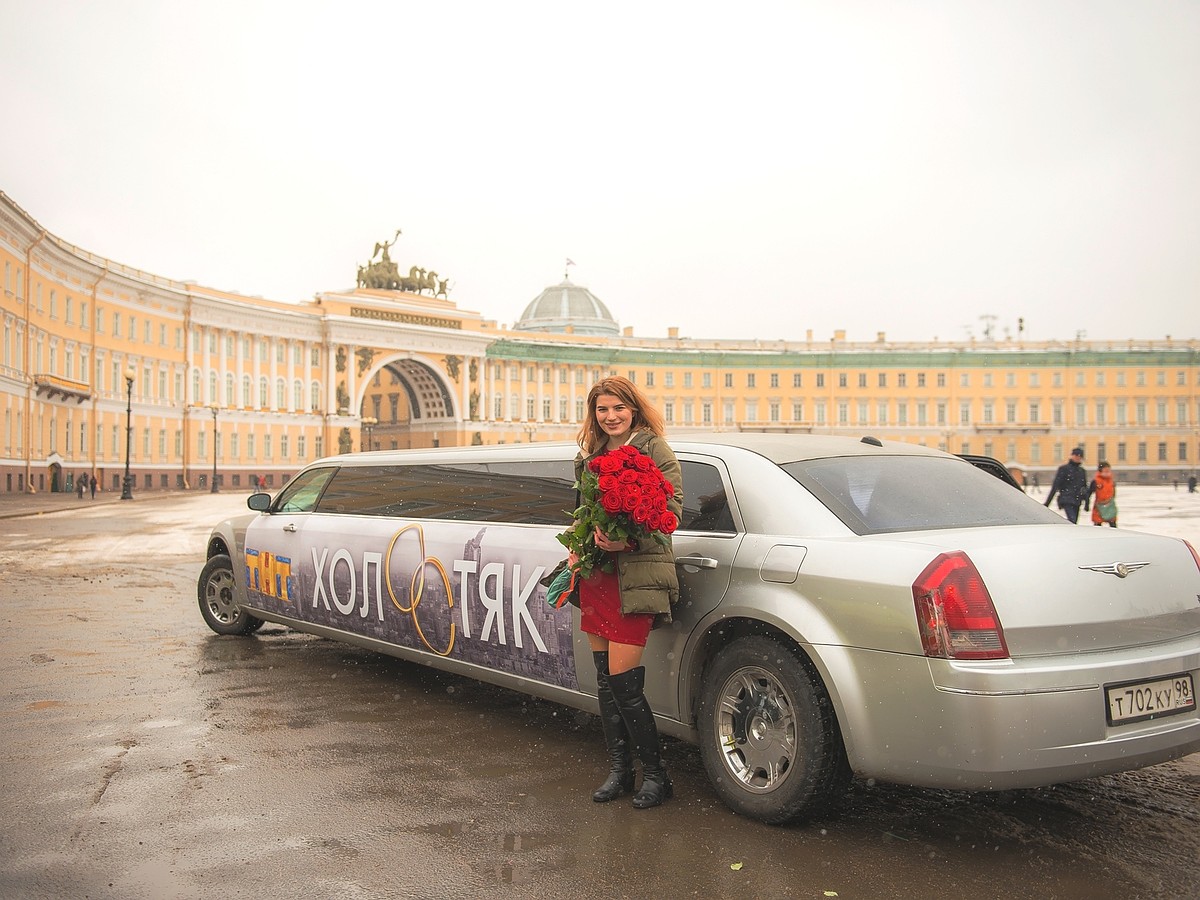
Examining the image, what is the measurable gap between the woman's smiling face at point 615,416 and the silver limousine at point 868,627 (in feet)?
1.56

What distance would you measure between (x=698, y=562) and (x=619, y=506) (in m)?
0.56

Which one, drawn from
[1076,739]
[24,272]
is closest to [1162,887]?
[1076,739]

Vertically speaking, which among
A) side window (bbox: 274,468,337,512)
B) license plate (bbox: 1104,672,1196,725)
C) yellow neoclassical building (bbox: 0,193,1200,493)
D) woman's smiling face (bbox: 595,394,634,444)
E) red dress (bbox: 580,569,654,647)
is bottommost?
license plate (bbox: 1104,672,1196,725)

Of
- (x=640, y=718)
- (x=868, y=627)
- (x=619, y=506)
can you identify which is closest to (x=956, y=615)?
(x=868, y=627)

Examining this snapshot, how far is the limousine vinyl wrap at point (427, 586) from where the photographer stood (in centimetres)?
516

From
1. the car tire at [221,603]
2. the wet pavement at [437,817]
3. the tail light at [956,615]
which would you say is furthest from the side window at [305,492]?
the tail light at [956,615]

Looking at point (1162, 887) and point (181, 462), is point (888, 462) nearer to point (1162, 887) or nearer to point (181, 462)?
point (1162, 887)

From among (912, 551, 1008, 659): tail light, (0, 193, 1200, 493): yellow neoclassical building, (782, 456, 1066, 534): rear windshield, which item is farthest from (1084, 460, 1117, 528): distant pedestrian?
(0, 193, 1200, 493): yellow neoclassical building

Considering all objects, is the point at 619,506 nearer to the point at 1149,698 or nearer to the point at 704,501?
the point at 704,501

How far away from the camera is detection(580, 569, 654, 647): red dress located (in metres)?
4.22

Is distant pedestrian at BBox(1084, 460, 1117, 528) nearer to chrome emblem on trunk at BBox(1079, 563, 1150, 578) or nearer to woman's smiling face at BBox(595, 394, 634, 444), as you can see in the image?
chrome emblem on trunk at BBox(1079, 563, 1150, 578)

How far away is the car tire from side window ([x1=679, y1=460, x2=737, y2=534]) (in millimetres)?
4931

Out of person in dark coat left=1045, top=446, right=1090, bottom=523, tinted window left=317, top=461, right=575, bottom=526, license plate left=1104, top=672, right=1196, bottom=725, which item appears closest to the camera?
license plate left=1104, top=672, right=1196, bottom=725

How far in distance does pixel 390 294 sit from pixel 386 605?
81113mm
